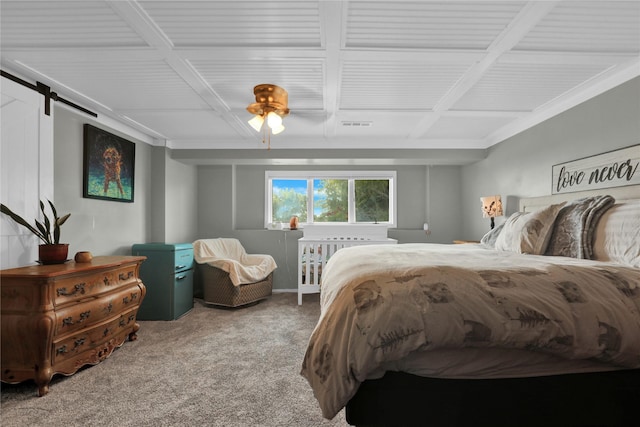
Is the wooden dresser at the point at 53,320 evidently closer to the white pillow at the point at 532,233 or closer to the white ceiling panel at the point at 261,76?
the white ceiling panel at the point at 261,76

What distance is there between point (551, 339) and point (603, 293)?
0.30m

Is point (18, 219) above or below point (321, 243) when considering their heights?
above

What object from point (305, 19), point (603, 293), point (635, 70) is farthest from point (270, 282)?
point (635, 70)

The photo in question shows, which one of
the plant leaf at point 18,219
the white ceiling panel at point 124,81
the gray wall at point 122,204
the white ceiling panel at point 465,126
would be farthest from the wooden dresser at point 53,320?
the white ceiling panel at point 465,126

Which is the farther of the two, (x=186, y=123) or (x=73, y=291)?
(x=186, y=123)

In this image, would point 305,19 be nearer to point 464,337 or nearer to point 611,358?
point 464,337

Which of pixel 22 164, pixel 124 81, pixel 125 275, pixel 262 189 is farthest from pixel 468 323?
pixel 262 189

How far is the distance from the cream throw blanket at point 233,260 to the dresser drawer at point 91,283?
1140 millimetres

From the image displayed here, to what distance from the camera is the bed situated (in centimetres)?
105

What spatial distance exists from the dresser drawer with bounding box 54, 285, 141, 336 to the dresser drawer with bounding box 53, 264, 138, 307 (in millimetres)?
53

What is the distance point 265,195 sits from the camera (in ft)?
16.7

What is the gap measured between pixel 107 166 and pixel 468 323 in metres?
3.59

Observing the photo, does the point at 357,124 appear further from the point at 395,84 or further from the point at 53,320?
the point at 53,320

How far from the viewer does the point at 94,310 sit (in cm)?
228
